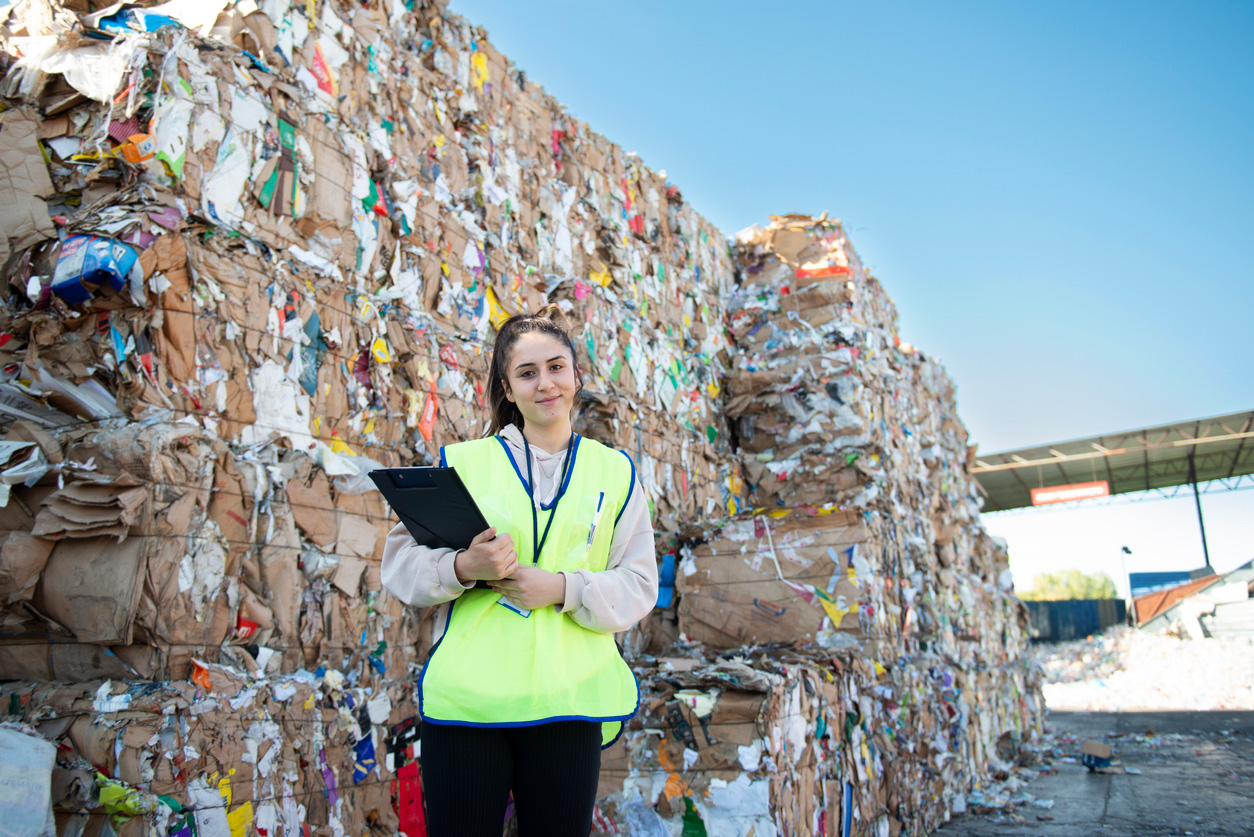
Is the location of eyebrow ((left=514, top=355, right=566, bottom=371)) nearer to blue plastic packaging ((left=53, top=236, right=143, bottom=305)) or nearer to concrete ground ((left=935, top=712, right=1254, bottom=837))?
blue plastic packaging ((left=53, top=236, right=143, bottom=305))

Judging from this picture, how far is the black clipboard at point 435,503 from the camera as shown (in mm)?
1271

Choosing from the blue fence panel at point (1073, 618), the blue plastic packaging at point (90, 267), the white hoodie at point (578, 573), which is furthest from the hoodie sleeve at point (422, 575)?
the blue fence panel at point (1073, 618)

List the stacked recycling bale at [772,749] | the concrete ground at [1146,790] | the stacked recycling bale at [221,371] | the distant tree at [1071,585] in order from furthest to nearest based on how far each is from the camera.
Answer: the distant tree at [1071,585]
the concrete ground at [1146,790]
the stacked recycling bale at [772,749]
the stacked recycling bale at [221,371]

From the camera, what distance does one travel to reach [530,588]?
1293mm

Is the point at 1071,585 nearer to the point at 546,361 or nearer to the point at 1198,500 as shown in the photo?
the point at 1198,500

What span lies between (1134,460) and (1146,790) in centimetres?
1577

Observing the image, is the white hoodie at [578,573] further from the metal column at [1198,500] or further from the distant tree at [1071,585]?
the distant tree at [1071,585]

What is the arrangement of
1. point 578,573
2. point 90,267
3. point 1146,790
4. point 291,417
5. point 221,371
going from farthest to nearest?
point 1146,790, point 291,417, point 221,371, point 90,267, point 578,573

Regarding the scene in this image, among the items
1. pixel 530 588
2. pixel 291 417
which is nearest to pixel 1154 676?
pixel 291 417

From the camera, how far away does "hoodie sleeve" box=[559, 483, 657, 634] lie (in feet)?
4.41

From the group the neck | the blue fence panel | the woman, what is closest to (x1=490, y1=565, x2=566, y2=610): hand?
the woman

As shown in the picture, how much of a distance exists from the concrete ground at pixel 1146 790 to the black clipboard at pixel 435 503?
11.6 feet

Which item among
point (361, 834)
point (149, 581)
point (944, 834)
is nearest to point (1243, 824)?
A: point (944, 834)

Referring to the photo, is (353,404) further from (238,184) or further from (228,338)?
(238,184)
